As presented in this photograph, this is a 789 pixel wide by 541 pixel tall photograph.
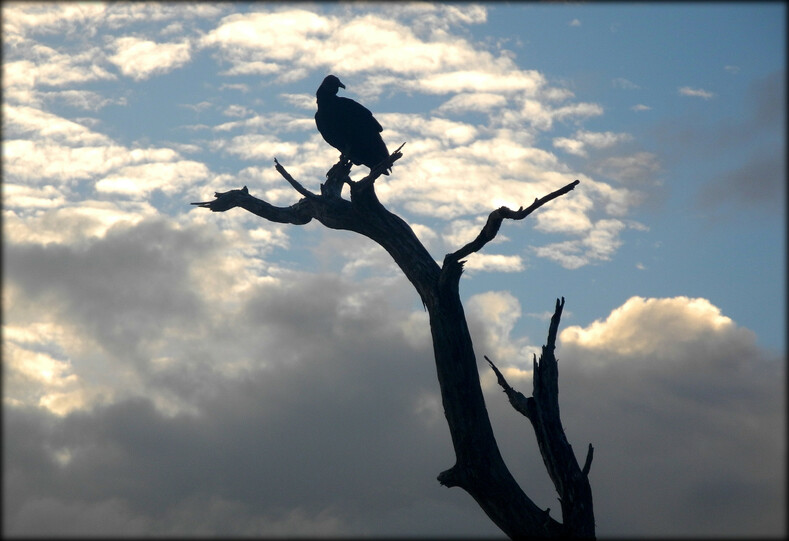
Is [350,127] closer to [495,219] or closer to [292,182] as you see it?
[292,182]

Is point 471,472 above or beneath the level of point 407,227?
beneath

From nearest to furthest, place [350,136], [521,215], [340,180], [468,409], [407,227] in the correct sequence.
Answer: [521,215] → [468,409] → [407,227] → [340,180] → [350,136]

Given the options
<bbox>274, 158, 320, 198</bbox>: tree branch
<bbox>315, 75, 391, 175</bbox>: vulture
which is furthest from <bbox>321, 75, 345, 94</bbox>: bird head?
<bbox>274, 158, 320, 198</bbox>: tree branch

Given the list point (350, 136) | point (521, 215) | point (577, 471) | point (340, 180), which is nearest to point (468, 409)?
point (577, 471)

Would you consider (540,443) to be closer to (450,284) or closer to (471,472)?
(471,472)

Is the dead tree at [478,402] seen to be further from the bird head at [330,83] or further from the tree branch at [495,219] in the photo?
the bird head at [330,83]

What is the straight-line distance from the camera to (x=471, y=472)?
7.93 m

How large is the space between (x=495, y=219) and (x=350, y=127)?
6.29 m

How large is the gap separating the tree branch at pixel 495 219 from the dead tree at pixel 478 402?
0.03ft

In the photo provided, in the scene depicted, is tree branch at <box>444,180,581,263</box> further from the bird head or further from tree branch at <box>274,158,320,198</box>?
the bird head

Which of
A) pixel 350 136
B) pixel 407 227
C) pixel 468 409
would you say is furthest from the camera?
pixel 350 136

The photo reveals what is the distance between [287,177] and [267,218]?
118 centimetres

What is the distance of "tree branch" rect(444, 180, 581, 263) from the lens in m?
7.44

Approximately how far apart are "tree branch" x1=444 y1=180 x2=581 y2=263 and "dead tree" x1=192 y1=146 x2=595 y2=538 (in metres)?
0.01
